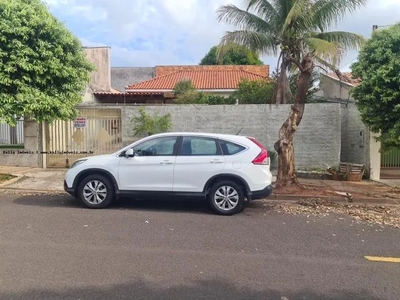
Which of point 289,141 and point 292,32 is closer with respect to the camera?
point 289,141

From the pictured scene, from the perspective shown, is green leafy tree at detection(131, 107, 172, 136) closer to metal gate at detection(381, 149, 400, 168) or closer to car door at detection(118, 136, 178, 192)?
car door at detection(118, 136, 178, 192)

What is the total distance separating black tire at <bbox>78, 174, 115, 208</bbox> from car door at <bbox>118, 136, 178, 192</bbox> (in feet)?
0.92

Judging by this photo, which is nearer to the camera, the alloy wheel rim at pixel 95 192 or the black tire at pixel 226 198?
the black tire at pixel 226 198

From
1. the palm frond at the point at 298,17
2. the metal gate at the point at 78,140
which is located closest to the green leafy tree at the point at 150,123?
the metal gate at the point at 78,140

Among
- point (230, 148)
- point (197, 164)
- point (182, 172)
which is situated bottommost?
point (182, 172)

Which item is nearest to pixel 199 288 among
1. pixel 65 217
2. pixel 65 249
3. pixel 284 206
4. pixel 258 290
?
pixel 258 290

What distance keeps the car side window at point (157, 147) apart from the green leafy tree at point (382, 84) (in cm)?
534

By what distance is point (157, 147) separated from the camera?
308 inches

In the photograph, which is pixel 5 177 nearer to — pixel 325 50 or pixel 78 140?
pixel 78 140

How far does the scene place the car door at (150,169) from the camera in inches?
302

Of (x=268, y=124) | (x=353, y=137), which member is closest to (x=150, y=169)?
(x=268, y=124)

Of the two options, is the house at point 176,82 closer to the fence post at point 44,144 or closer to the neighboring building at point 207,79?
the neighboring building at point 207,79

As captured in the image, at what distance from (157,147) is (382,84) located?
5.86m

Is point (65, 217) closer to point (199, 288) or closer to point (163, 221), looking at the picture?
point (163, 221)
